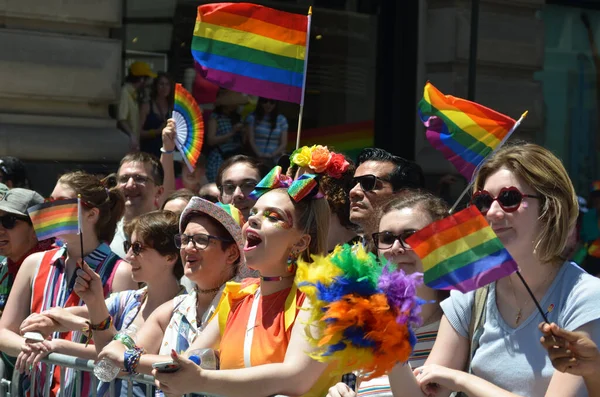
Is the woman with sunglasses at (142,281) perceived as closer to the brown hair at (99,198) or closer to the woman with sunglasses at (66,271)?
the woman with sunglasses at (66,271)

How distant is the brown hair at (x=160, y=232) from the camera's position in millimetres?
5066

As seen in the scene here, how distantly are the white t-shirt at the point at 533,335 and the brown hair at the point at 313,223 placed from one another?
2.72 feet

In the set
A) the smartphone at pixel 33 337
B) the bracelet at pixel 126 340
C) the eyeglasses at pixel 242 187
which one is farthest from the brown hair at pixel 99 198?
the bracelet at pixel 126 340

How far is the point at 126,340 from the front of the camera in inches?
173

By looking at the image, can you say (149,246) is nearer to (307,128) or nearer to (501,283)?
(501,283)

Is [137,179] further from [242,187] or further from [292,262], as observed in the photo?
[292,262]

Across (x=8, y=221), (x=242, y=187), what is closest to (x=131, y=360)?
(x=242, y=187)

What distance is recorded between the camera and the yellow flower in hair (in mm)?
4871

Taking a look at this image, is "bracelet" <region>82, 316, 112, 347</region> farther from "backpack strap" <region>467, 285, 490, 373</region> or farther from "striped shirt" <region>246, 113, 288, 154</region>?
"striped shirt" <region>246, 113, 288, 154</region>

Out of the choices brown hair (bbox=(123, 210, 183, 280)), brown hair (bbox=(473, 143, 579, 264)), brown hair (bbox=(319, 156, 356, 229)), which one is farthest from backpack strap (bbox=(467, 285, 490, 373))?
brown hair (bbox=(123, 210, 183, 280))

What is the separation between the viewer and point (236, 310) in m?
4.25

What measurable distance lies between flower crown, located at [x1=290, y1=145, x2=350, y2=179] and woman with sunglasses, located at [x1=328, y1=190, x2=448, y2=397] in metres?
0.61

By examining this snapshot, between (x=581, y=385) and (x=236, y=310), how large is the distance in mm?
1439

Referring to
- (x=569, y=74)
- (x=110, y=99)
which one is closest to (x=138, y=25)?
(x=110, y=99)
